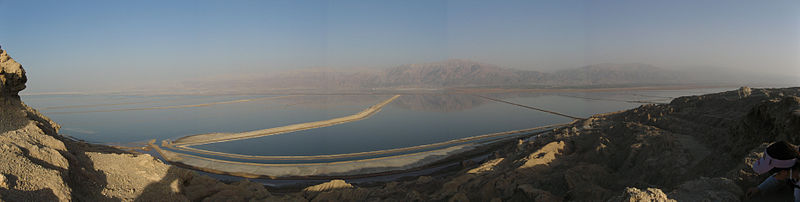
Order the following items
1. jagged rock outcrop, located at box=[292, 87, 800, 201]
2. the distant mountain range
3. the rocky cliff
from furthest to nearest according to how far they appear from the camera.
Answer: the distant mountain range, jagged rock outcrop, located at box=[292, 87, 800, 201], the rocky cliff

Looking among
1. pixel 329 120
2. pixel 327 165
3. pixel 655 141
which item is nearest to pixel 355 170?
pixel 327 165

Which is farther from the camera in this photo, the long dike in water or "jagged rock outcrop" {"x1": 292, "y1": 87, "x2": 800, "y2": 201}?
the long dike in water

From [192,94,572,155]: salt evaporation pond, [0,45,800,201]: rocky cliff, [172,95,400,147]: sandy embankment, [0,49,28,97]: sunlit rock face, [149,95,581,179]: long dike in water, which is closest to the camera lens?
[0,45,800,201]: rocky cliff

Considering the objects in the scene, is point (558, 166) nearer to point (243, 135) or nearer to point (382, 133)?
point (382, 133)

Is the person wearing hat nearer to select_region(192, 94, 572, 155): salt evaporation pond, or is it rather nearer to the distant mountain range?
select_region(192, 94, 572, 155): salt evaporation pond

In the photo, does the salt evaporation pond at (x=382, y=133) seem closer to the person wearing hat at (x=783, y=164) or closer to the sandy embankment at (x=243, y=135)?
the sandy embankment at (x=243, y=135)

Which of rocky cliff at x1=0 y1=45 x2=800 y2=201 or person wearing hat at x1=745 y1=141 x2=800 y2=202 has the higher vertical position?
person wearing hat at x1=745 y1=141 x2=800 y2=202

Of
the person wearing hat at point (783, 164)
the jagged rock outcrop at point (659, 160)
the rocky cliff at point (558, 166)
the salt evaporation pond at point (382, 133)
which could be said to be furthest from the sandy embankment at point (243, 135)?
the person wearing hat at point (783, 164)

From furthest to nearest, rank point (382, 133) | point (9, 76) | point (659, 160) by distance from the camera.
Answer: point (382, 133) < point (659, 160) < point (9, 76)

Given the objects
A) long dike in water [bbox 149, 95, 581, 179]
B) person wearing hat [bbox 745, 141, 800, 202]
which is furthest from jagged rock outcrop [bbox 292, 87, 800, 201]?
long dike in water [bbox 149, 95, 581, 179]

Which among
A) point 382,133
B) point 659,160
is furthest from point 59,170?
point 382,133
